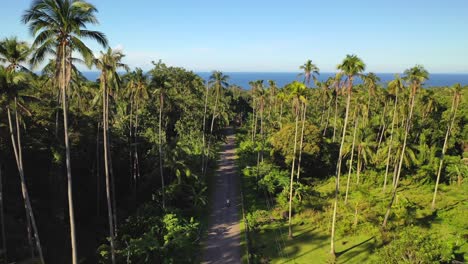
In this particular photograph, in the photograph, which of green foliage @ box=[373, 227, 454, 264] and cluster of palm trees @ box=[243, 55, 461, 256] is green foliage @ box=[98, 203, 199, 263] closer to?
cluster of palm trees @ box=[243, 55, 461, 256]

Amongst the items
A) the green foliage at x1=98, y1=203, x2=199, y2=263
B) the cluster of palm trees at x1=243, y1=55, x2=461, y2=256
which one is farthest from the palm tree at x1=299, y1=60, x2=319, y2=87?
the green foliage at x1=98, y1=203, x2=199, y2=263

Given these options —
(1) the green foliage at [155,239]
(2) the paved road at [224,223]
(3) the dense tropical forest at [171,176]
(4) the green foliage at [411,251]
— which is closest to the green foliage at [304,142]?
(3) the dense tropical forest at [171,176]

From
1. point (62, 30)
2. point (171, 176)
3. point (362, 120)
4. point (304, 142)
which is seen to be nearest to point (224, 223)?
point (171, 176)

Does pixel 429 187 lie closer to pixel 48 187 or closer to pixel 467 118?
pixel 467 118

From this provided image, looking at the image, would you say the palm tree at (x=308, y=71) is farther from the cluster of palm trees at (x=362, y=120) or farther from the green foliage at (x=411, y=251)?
the green foliage at (x=411, y=251)

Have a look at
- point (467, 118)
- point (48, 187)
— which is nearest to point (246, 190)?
point (48, 187)

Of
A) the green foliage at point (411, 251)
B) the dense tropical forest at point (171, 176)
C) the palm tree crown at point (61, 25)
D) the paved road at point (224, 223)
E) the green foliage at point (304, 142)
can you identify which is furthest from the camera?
the green foliage at point (304, 142)
